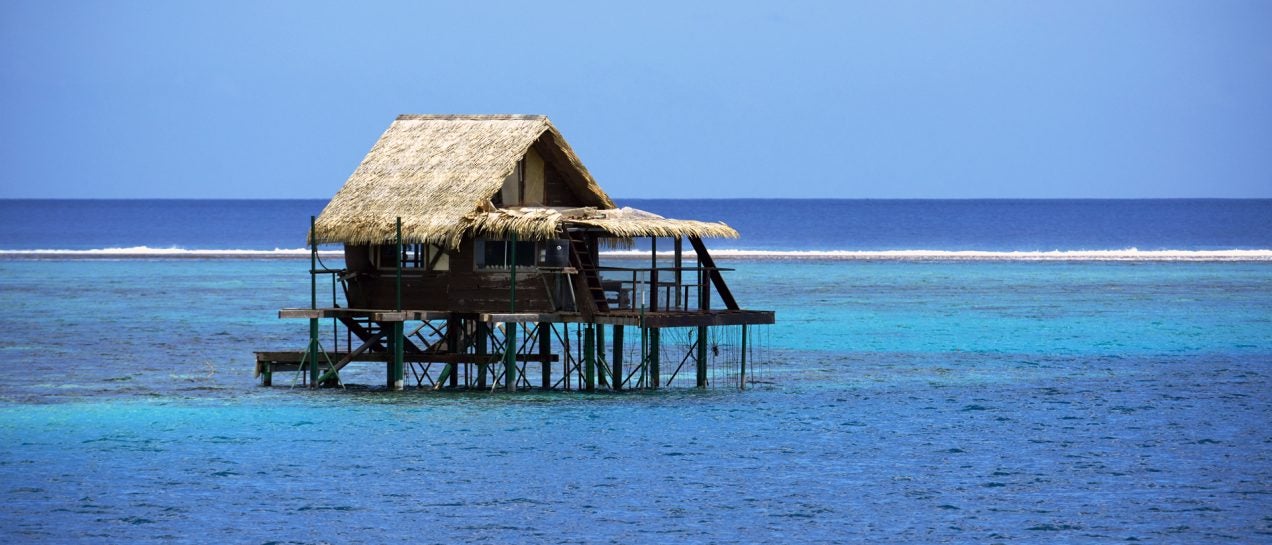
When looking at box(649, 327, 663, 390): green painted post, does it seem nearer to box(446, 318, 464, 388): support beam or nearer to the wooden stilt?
the wooden stilt

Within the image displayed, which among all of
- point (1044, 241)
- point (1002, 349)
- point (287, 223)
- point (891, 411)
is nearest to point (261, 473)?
point (891, 411)

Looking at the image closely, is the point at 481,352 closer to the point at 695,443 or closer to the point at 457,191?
the point at 457,191

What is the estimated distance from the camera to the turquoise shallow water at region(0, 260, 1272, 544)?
22016 millimetres

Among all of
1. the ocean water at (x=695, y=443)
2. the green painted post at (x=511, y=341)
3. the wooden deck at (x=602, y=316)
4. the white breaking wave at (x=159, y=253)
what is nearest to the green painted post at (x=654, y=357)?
the ocean water at (x=695, y=443)

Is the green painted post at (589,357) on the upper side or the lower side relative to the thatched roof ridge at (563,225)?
lower

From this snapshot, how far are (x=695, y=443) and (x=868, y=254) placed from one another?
247 feet

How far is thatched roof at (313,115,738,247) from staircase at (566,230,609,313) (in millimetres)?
460

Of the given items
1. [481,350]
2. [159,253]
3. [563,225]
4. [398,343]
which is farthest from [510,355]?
[159,253]

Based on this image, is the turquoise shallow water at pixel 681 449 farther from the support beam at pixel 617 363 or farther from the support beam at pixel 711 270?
the support beam at pixel 711 270

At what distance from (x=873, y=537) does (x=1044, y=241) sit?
102 metres

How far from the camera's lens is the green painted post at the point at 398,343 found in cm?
3116

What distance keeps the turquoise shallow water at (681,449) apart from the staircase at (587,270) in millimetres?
1763

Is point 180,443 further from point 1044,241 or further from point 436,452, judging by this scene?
point 1044,241

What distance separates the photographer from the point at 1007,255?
100812mm
